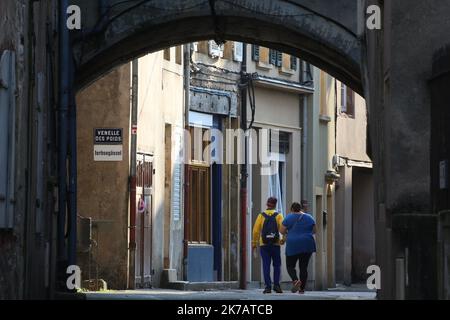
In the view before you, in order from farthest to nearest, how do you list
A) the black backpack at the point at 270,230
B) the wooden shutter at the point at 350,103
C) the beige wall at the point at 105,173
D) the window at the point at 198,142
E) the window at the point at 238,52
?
the wooden shutter at the point at 350,103 < the window at the point at 238,52 < the window at the point at 198,142 < the beige wall at the point at 105,173 < the black backpack at the point at 270,230

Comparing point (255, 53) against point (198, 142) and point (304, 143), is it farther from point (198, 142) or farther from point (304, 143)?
point (304, 143)

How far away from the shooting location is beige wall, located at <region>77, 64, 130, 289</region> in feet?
92.7

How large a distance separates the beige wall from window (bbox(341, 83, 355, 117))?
Answer: 1411 cm

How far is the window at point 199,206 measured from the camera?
109 ft

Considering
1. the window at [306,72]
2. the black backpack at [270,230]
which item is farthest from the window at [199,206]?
the black backpack at [270,230]

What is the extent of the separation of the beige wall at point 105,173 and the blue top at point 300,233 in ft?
10.4

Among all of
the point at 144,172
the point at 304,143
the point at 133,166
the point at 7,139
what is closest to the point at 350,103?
the point at 304,143

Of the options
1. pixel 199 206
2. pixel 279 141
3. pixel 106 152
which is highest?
pixel 279 141

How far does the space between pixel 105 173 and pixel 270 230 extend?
3.38 metres

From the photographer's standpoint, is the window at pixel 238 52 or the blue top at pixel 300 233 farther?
the window at pixel 238 52

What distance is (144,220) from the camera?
29.7 m

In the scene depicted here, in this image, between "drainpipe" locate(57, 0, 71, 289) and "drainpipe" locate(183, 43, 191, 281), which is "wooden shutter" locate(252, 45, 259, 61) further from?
"drainpipe" locate(57, 0, 71, 289)

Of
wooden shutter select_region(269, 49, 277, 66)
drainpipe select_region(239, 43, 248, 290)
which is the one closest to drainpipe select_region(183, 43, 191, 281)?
drainpipe select_region(239, 43, 248, 290)

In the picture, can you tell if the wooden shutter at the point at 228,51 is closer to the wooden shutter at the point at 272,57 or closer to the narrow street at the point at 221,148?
the narrow street at the point at 221,148
